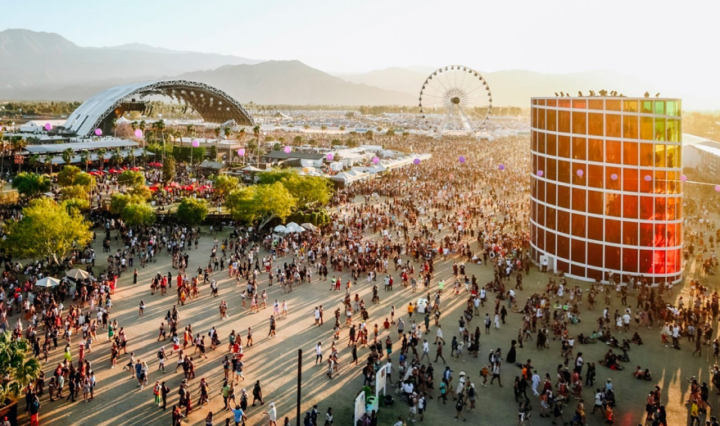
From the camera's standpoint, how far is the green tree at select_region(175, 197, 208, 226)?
35625 millimetres

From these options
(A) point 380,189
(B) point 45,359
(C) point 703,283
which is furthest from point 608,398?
(A) point 380,189

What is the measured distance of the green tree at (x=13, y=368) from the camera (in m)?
13.4

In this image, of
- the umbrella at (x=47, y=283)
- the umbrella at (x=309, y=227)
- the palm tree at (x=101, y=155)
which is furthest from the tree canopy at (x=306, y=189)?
the palm tree at (x=101, y=155)

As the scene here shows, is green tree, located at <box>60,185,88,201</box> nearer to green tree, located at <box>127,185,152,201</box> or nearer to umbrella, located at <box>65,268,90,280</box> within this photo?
green tree, located at <box>127,185,152,201</box>

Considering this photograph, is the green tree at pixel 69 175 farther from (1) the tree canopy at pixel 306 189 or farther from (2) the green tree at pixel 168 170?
(1) the tree canopy at pixel 306 189

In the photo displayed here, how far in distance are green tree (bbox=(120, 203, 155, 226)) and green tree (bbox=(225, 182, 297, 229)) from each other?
520cm

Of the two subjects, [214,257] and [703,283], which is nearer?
[703,283]

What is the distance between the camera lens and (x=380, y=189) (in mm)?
53281

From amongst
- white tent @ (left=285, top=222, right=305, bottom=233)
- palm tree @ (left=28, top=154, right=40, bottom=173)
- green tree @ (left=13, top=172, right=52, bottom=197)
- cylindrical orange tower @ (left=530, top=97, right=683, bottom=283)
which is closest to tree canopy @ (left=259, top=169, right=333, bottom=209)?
white tent @ (left=285, top=222, right=305, bottom=233)

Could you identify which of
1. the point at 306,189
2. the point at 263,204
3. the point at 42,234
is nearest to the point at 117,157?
the point at 306,189

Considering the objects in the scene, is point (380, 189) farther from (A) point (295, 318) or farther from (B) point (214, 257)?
(A) point (295, 318)

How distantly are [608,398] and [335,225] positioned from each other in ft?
80.7

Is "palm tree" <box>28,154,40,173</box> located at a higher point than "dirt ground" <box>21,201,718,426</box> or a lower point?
higher

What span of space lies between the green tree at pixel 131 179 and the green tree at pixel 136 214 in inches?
491
